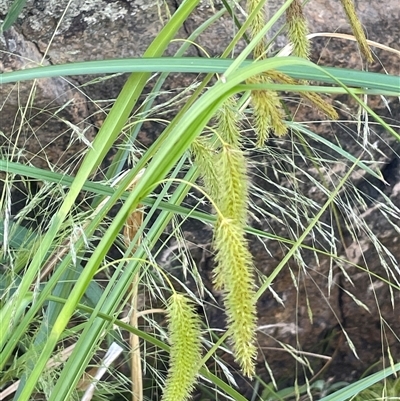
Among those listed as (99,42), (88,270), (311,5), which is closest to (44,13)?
(99,42)

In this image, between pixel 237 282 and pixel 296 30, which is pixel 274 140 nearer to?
pixel 296 30

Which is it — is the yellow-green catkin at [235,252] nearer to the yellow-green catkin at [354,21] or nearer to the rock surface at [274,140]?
the yellow-green catkin at [354,21]

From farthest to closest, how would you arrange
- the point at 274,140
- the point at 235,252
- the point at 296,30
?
the point at 274,140 < the point at 296,30 < the point at 235,252

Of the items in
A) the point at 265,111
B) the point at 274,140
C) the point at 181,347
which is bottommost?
the point at 274,140

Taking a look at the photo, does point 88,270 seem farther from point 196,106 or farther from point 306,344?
point 306,344

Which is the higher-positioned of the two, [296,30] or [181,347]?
[296,30]

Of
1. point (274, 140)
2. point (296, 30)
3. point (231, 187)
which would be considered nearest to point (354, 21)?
point (296, 30)

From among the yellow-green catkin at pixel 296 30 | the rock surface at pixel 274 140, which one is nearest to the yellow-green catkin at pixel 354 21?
the yellow-green catkin at pixel 296 30
